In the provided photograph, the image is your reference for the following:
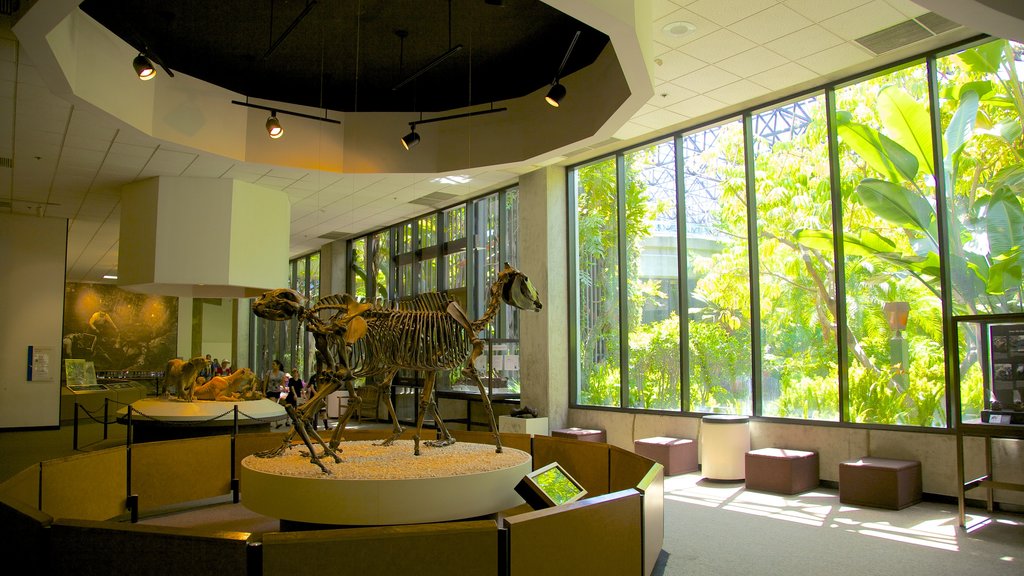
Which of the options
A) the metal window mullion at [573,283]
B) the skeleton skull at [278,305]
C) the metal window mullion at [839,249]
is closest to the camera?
the skeleton skull at [278,305]

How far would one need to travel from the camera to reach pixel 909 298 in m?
7.89

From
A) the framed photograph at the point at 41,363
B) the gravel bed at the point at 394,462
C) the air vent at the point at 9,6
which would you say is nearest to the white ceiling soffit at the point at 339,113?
the air vent at the point at 9,6

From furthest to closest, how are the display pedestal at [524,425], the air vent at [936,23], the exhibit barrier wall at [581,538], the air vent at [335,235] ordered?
1. the air vent at [335,235]
2. the display pedestal at [524,425]
3. the air vent at [936,23]
4. the exhibit barrier wall at [581,538]

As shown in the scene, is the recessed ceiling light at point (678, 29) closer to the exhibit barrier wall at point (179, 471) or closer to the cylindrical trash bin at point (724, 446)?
the cylindrical trash bin at point (724, 446)

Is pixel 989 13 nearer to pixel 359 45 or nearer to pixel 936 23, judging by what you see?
pixel 936 23

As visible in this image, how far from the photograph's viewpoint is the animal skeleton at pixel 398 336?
235 inches

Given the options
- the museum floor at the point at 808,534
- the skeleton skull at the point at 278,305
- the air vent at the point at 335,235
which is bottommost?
the museum floor at the point at 808,534

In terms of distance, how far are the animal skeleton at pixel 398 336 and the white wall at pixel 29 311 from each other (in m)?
10.7

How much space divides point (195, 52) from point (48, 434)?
9.05m

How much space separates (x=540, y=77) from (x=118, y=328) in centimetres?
2263

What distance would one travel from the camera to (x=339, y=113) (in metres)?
10.4

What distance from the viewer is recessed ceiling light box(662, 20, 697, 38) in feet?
22.4

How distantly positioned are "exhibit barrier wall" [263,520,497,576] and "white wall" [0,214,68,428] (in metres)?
13.8

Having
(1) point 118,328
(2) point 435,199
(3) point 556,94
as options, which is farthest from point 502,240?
(1) point 118,328
